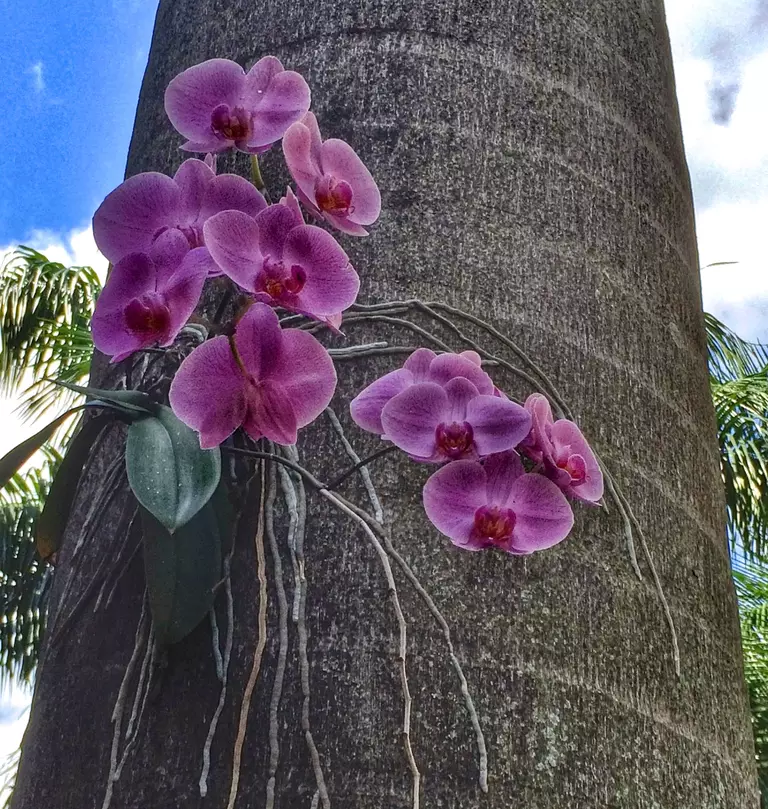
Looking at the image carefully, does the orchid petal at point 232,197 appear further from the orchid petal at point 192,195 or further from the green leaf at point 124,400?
the green leaf at point 124,400

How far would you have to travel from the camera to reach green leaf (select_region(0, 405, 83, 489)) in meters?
0.64

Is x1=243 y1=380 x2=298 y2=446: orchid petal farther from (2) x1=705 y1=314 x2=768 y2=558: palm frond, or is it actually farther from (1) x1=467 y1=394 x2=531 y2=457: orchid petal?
(2) x1=705 y1=314 x2=768 y2=558: palm frond

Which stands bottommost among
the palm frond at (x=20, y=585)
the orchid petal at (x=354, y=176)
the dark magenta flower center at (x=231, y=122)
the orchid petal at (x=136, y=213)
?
the orchid petal at (x=136, y=213)

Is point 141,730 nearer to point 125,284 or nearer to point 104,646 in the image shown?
point 104,646

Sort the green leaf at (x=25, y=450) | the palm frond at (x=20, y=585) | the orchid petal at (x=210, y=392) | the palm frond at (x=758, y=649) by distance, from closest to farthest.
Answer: the orchid petal at (x=210, y=392) < the green leaf at (x=25, y=450) < the palm frond at (x=758, y=649) < the palm frond at (x=20, y=585)

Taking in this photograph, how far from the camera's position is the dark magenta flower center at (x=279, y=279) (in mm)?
562

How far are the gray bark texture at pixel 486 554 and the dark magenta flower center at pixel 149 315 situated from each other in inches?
6.0

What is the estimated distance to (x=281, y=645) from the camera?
1.94 ft

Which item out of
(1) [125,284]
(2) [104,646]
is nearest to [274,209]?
(1) [125,284]

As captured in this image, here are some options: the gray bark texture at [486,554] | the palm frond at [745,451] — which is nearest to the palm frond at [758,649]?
the palm frond at [745,451]

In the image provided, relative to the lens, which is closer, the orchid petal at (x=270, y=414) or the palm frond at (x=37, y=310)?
the orchid petal at (x=270, y=414)

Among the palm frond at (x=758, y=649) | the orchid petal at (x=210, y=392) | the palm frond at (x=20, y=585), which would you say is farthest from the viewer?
the palm frond at (x=20, y=585)

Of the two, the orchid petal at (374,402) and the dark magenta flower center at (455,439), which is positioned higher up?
the orchid petal at (374,402)

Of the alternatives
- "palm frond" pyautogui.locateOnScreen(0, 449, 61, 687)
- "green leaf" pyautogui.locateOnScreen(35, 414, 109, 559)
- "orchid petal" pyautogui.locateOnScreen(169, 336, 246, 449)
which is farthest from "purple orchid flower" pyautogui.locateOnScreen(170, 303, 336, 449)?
"palm frond" pyautogui.locateOnScreen(0, 449, 61, 687)
